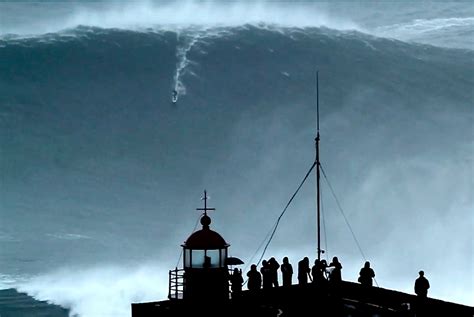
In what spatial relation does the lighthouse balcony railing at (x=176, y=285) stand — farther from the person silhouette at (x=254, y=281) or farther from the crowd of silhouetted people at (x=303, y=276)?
the person silhouette at (x=254, y=281)

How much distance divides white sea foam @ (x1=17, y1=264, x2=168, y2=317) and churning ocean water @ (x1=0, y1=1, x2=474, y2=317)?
0.25m

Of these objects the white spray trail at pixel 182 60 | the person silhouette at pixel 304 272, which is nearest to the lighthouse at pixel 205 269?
the person silhouette at pixel 304 272

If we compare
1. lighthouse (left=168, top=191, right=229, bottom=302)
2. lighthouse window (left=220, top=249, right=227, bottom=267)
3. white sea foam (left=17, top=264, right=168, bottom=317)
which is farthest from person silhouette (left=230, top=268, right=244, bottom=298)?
white sea foam (left=17, top=264, right=168, bottom=317)

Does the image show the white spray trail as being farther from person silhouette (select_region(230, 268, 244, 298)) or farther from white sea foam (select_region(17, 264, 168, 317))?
person silhouette (select_region(230, 268, 244, 298))

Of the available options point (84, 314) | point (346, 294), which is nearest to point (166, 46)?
point (84, 314)

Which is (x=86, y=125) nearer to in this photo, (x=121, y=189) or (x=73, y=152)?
(x=73, y=152)

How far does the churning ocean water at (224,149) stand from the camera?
180 feet

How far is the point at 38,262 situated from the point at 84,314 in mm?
11095

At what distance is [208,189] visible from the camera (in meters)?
63.3

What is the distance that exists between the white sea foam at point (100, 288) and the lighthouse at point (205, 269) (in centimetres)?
1798

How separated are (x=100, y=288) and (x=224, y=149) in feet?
77.9

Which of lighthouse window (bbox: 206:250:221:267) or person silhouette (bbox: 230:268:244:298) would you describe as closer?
lighthouse window (bbox: 206:250:221:267)

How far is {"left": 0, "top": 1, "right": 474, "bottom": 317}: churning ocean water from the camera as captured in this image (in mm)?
54969

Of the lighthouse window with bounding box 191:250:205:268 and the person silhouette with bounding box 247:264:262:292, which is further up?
the lighthouse window with bounding box 191:250:205:268
